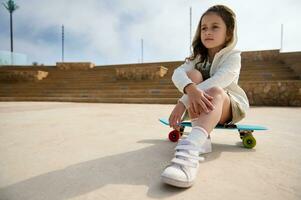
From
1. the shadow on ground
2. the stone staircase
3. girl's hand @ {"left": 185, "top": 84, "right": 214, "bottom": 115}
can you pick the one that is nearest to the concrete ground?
the shadow on ground

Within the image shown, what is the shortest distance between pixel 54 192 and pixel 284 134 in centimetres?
233

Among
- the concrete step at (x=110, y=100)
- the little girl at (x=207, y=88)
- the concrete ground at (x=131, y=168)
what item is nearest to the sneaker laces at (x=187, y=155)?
the little girl at (x=207, y=88)

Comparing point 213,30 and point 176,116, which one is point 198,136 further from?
point 213,30

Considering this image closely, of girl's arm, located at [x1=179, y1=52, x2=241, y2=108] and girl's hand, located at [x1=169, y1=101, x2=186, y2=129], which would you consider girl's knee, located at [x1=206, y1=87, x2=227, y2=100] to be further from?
girl's hand, located at [x1=169, y1=101, x2=186, y2=129]

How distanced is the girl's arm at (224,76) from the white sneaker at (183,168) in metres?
0.36

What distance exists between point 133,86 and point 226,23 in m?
7.65

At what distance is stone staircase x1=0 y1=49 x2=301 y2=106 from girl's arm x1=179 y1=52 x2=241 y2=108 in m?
5.33

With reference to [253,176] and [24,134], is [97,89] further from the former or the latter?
[253,176]

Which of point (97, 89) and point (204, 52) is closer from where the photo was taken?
point (204, 52)

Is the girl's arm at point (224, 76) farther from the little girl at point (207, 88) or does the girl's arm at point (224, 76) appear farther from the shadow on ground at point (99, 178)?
the shadow on ground at point (99, 178)

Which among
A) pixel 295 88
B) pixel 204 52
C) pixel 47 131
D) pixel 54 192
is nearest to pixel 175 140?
pixel 204 52

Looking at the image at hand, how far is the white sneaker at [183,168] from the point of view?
108 centimetres

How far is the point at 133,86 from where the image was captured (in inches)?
362

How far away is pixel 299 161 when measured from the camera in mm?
1504
